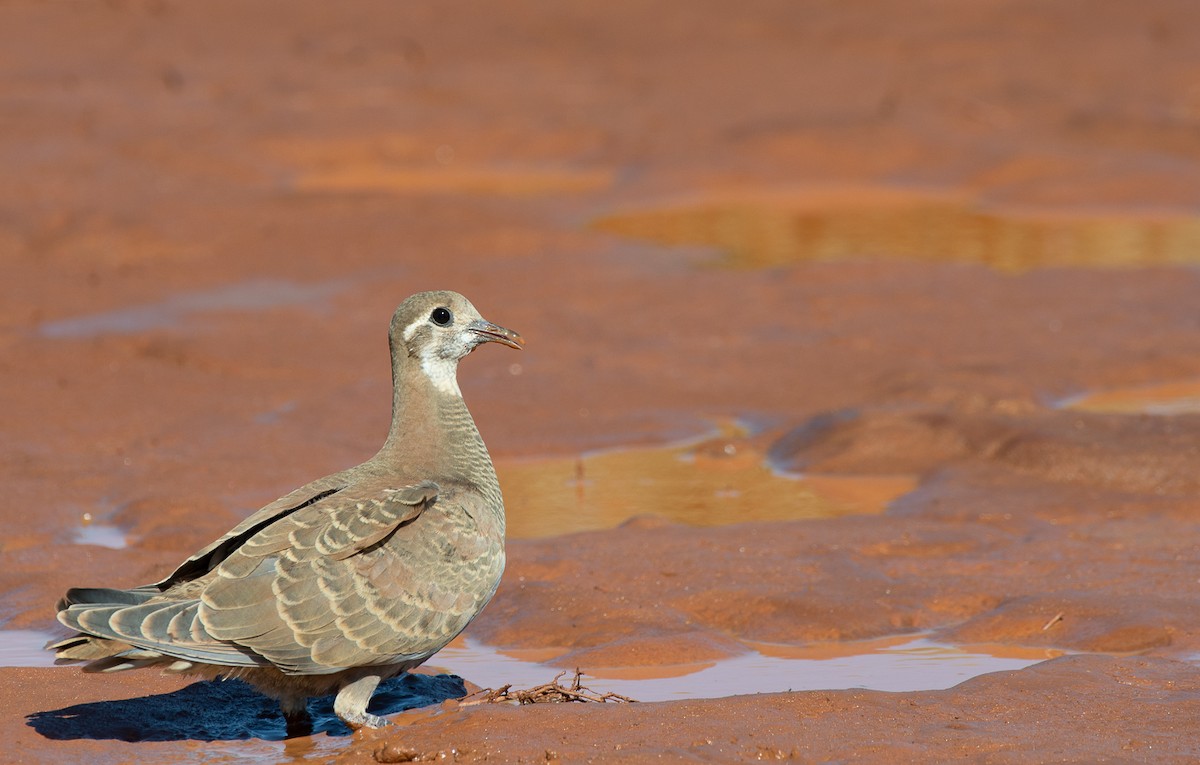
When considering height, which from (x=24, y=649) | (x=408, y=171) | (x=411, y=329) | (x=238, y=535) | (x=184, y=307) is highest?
(x=408, y=171)

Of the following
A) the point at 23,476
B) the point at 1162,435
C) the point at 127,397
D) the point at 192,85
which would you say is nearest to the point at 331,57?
the point at 192,85

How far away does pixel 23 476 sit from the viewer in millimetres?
10617

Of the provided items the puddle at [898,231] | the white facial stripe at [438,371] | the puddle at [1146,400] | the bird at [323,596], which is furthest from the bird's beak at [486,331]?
the puddle at [898,231]

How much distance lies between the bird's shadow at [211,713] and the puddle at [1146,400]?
6585 millimetres

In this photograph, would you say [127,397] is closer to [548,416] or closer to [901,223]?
[548,416]

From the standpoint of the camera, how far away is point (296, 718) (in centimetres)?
695

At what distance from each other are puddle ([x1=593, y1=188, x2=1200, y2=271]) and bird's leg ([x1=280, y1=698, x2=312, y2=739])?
10844 millimetres

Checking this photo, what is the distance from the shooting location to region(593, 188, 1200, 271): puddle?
1759 cm

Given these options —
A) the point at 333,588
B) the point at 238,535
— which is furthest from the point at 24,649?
the point at 333,588

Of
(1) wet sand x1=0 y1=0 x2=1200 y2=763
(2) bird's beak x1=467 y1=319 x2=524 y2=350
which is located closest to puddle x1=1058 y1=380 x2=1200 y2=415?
(1) wet sand x1=0 y1=0 x2=1200 y2=763

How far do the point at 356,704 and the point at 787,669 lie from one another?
6.82 ft

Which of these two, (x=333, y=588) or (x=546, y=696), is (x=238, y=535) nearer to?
(x=333, y=588)

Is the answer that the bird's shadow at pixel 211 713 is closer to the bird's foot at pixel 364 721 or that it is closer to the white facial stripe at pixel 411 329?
the bird's foot at pixel 364 721

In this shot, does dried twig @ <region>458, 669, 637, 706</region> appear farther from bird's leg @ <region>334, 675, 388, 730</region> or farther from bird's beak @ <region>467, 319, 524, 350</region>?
bird's beak @ <region>467, 319, 524, 350</region>
